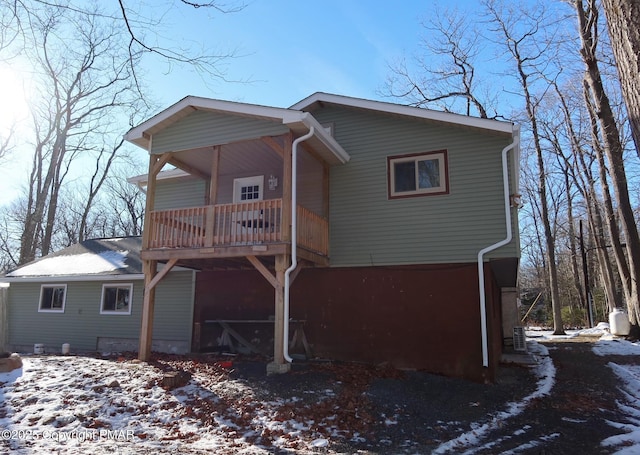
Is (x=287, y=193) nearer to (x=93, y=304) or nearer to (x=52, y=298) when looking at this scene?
(x=93, y=304)

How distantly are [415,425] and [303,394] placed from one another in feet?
6.25

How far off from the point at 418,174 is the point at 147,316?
695 cm

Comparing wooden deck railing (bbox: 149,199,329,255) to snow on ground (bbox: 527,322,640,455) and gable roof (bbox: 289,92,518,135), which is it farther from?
snow on ground (bbox: 527,322,640,455)

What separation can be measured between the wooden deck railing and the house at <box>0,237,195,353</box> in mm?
2779

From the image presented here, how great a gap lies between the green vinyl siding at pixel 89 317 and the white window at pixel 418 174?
6.33 meters

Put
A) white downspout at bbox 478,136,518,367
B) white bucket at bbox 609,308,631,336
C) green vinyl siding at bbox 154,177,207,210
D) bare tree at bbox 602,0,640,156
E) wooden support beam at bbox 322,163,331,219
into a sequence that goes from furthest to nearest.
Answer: white bucket at bbox 609,308,631,336, green vinyl siding at bbox 154,177,207,210, wooden support beam at bbox 322,163,331,219, white downspout at bbox 478,136,518,367, bare tree at bbox 602,0,640,156

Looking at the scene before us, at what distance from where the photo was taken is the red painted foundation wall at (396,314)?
920cm

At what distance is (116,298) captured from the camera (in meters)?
13.5

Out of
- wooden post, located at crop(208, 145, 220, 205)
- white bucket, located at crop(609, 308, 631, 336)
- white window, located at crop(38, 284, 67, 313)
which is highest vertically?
wooden post, located at crop(208, 145, 220, 205)

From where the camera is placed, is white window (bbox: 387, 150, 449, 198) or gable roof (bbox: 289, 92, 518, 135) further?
white window (bbox: 387, 150, 449, 198)

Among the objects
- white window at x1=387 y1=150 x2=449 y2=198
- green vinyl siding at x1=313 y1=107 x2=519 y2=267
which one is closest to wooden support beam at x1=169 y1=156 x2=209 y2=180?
green vinyl siding at x1=313 y1=107 x2=519 y2=267

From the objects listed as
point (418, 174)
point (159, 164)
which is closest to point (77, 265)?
point (159, 164)

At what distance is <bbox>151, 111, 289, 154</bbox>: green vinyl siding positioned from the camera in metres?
9.55

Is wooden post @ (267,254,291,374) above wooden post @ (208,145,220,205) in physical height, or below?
below
